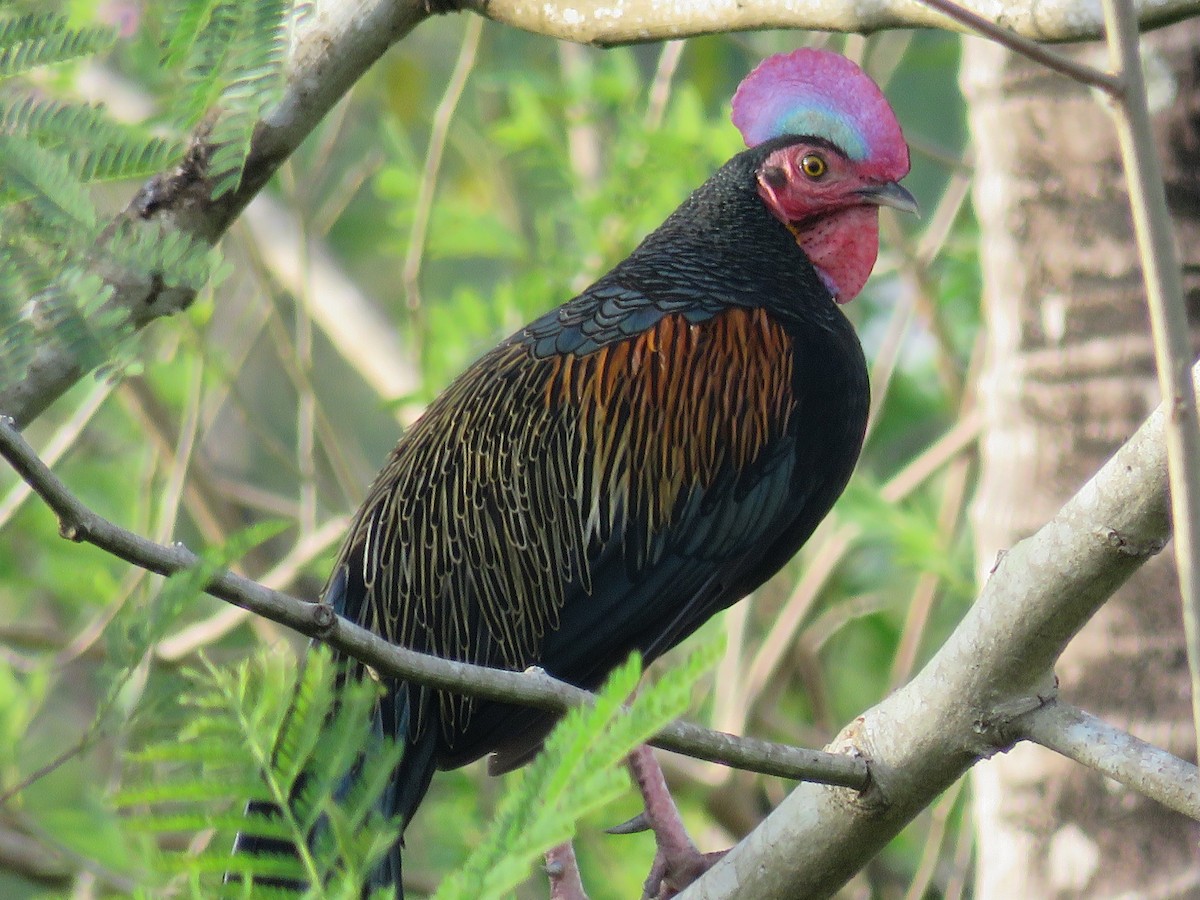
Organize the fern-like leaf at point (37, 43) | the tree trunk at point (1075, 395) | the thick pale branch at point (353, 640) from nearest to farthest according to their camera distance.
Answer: the thick pale branch at point (353, 640)
the fern-like leaf at point (37, 43)
the tree trunk at point (1075, 395)

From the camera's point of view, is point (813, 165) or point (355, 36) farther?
point (813, 165)

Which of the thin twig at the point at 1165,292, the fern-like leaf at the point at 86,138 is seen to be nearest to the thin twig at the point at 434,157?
the fern-like leaf at the point at 86,138

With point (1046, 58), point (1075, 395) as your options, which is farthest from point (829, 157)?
point (1046, 58)

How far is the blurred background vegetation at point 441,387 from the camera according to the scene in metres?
4.43

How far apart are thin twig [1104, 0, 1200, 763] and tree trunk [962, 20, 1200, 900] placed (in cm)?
211

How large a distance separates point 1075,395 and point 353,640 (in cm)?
235

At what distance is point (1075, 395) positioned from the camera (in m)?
3.50

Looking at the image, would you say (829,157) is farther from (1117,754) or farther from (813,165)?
(1117,754)

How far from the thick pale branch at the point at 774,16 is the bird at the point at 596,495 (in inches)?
27.2

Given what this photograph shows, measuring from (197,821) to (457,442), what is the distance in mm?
1736

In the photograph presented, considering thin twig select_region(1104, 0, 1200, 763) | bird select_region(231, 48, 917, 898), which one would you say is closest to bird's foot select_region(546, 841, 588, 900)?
bird select_region(231, 48, 917, 898)

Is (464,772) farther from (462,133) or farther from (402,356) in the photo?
(462,133)

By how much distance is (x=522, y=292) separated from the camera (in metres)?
4.57

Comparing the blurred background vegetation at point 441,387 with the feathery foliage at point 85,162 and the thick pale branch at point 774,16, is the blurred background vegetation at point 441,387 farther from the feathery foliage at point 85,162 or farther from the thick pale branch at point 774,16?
the feathery foliage at point 85,162
